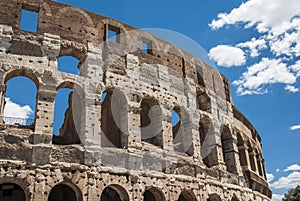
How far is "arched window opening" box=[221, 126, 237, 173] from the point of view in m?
17.4

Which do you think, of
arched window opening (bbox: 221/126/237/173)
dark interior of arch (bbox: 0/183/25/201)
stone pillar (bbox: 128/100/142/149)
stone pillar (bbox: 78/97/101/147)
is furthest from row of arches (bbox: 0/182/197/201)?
arched window opening (bbox: 221/126/237/173)

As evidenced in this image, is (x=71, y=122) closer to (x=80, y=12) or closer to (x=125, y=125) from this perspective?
(x=125, y=125)

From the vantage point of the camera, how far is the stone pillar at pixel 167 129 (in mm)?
14023

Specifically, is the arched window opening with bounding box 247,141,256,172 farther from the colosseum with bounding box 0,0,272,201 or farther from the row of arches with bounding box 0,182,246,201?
the row of arches with bounding box 0,182,246,201

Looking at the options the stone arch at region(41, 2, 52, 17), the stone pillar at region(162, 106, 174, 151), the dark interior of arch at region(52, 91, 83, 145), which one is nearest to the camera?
the stone arch at region(41, 2, 52, 17)

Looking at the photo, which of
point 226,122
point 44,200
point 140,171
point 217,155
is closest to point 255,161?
point 226,122

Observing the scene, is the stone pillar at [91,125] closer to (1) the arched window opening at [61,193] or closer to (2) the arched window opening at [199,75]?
(1) the arched window opening at [61,193]

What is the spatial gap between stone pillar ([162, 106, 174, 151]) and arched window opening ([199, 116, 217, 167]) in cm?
276

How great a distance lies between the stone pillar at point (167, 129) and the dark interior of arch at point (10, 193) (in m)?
5.87

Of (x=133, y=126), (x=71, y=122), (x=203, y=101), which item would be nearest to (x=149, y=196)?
(x=133, y=126)

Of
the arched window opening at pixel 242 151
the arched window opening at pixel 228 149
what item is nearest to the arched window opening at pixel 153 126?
the arched window opening at pixel 228 149

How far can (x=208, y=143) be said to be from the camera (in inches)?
661

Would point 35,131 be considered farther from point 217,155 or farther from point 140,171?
point 217,155

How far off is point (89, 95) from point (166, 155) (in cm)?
396
